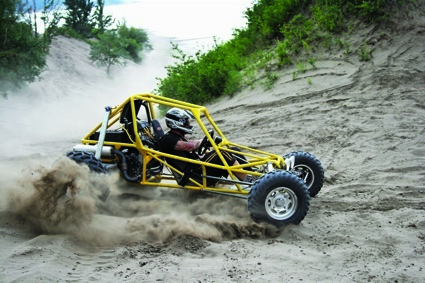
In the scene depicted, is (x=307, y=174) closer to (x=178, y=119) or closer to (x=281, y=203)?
(x=281, y=203)

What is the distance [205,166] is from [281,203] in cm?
116

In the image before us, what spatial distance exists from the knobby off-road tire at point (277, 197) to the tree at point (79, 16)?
1701 inches

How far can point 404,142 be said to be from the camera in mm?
10258

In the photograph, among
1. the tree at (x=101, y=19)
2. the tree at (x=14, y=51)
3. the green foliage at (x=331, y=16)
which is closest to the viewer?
the green foliage at (x=331, y=16)

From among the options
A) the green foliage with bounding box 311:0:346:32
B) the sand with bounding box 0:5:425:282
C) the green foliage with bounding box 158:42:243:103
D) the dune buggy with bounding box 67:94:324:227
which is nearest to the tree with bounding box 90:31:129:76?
the green foliage with bounding box 158:42:243:103

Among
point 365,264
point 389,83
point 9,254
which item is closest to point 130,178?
point 9,254

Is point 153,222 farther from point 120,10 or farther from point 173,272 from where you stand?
point 120,10

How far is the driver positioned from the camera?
743 cm

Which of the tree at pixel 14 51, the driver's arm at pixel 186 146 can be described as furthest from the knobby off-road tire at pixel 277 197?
the tree at pixel 14 51

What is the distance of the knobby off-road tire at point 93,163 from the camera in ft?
23.2

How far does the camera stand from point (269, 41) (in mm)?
16250

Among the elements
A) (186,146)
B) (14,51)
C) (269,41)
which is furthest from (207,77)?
(14,51)

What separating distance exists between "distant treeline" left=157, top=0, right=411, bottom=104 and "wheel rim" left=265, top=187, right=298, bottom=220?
7539 millimetres

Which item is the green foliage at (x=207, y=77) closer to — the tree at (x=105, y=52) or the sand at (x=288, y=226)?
the sand at (x=288, y=226)
